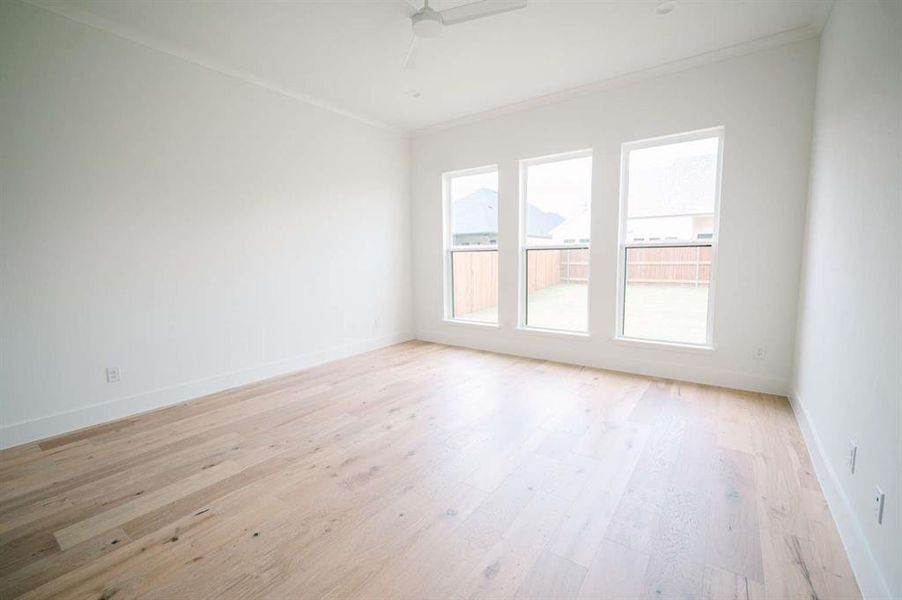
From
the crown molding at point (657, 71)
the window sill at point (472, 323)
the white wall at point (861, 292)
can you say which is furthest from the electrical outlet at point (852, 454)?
the window sill at point (472, 323)

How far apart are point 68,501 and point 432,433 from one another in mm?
1955

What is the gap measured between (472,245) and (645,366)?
2501 millimetres

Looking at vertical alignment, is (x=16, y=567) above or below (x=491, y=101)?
below

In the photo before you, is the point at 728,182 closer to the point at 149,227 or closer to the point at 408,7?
the point at 408,7

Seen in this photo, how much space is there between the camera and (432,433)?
8.80 ft

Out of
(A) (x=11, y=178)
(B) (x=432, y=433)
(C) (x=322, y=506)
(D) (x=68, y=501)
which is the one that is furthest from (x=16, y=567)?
(A) (x=11, y=178)

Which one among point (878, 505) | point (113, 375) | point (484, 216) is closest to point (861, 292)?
point (878, 505)

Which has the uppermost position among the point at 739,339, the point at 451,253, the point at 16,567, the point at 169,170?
the point at 169,170

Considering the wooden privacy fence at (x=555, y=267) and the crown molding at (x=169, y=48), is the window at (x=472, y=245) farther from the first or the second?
the crown molding at (x=169, y=48)

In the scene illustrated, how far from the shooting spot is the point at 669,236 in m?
3.75

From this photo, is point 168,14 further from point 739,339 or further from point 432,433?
point 739,339

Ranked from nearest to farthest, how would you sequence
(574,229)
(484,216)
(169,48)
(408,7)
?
(408,7) < (169,48) < (574,229) < (484,216)

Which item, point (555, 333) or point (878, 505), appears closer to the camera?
point (878, 505)

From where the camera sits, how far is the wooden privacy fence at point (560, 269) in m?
3.68
